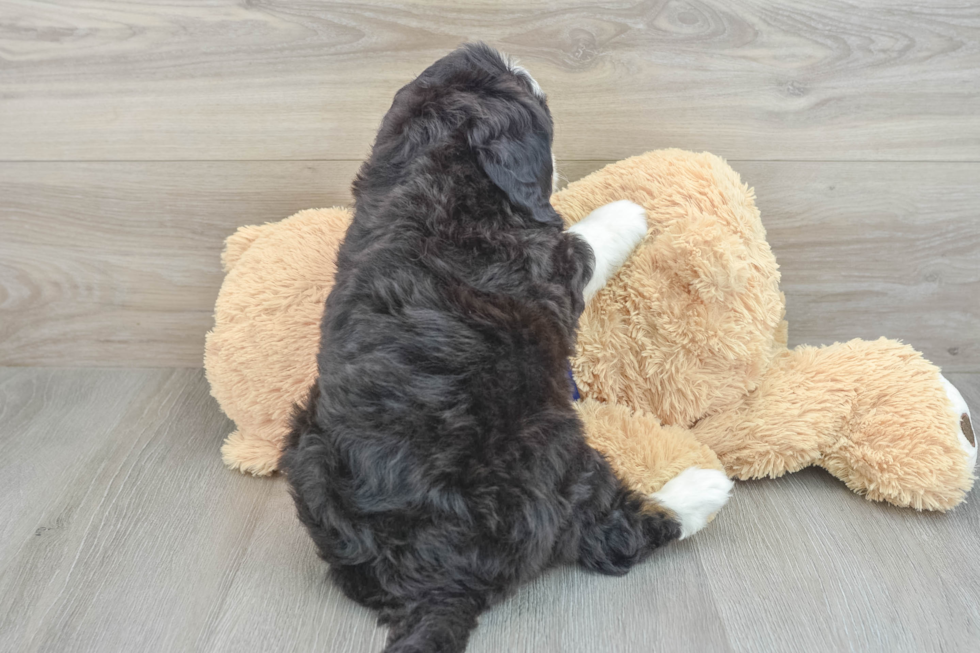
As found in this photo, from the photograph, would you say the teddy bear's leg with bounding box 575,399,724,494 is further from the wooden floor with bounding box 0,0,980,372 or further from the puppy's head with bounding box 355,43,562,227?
the wooden floor with bounding box 0,0,980,372

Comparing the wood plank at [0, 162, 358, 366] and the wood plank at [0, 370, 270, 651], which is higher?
the wood plank at [0, 162, 358, 366]

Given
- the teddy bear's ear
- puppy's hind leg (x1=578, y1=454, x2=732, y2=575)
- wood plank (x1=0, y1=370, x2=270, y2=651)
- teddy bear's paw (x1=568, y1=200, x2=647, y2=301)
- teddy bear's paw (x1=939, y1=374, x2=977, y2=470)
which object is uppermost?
teddy bear's paw (x1=568, y1=200, x2=647, y2=301)

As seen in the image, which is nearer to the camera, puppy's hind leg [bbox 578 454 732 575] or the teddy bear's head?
puppy's hind leg [bbox 578 454 732 575]

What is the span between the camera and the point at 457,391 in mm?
947

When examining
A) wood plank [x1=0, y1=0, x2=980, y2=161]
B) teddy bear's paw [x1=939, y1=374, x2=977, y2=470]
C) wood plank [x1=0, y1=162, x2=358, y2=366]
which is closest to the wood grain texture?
teddy bear's paw [x1=939, y1=374, x2=977, y2=470]

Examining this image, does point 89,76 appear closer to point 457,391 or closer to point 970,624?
point 457,391

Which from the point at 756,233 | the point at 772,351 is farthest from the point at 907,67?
the point at 772,351

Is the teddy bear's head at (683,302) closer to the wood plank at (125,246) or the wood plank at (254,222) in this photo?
the wood plank at (254,222)

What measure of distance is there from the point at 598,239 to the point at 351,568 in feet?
2.14

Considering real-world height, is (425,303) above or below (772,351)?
above

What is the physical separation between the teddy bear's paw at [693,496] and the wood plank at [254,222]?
674 mm

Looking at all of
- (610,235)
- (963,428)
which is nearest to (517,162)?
(610,235)

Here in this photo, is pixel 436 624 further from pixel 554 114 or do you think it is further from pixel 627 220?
pixel 554 114

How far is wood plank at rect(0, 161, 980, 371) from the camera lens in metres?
1.53
